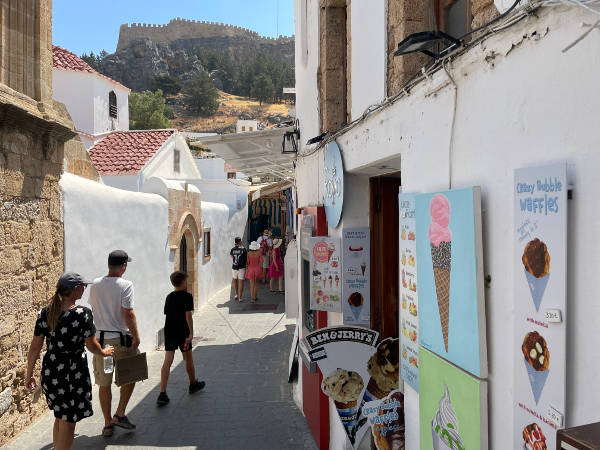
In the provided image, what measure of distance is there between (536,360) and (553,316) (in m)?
0.20

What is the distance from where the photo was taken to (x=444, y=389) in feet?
8.00

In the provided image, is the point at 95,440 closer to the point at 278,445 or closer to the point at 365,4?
the point at 278,445

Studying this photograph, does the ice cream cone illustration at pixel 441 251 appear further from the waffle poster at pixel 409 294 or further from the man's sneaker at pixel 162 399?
the man's sneaker at pixel 162 399

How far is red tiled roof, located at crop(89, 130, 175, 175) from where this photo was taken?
1398 cm

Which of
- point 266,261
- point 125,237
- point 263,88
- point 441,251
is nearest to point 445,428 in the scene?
point 441,251

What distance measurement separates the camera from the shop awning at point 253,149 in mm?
8289

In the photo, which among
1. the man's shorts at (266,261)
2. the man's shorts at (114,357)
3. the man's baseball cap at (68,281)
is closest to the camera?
the man's baseball cap at (68,281)

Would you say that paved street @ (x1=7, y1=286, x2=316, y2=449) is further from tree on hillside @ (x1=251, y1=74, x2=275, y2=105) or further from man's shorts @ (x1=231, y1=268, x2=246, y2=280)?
tree on hillside @ (x1=251, y1=74, x2=275, y2=105)

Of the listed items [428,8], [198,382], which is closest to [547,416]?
[428,8]

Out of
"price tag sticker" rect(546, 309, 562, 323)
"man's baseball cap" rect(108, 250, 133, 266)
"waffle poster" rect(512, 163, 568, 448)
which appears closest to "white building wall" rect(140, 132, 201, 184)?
"man's baseball cap" rect(108, 250, 133, 266)

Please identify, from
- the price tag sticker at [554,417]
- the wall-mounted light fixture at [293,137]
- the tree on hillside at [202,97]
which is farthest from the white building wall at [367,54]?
the tree on hillside at [202,97]

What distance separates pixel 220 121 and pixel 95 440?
56.3 meters

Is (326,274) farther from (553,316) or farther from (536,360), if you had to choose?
(553,316)

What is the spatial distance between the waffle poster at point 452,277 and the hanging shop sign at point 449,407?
2.3 inches
